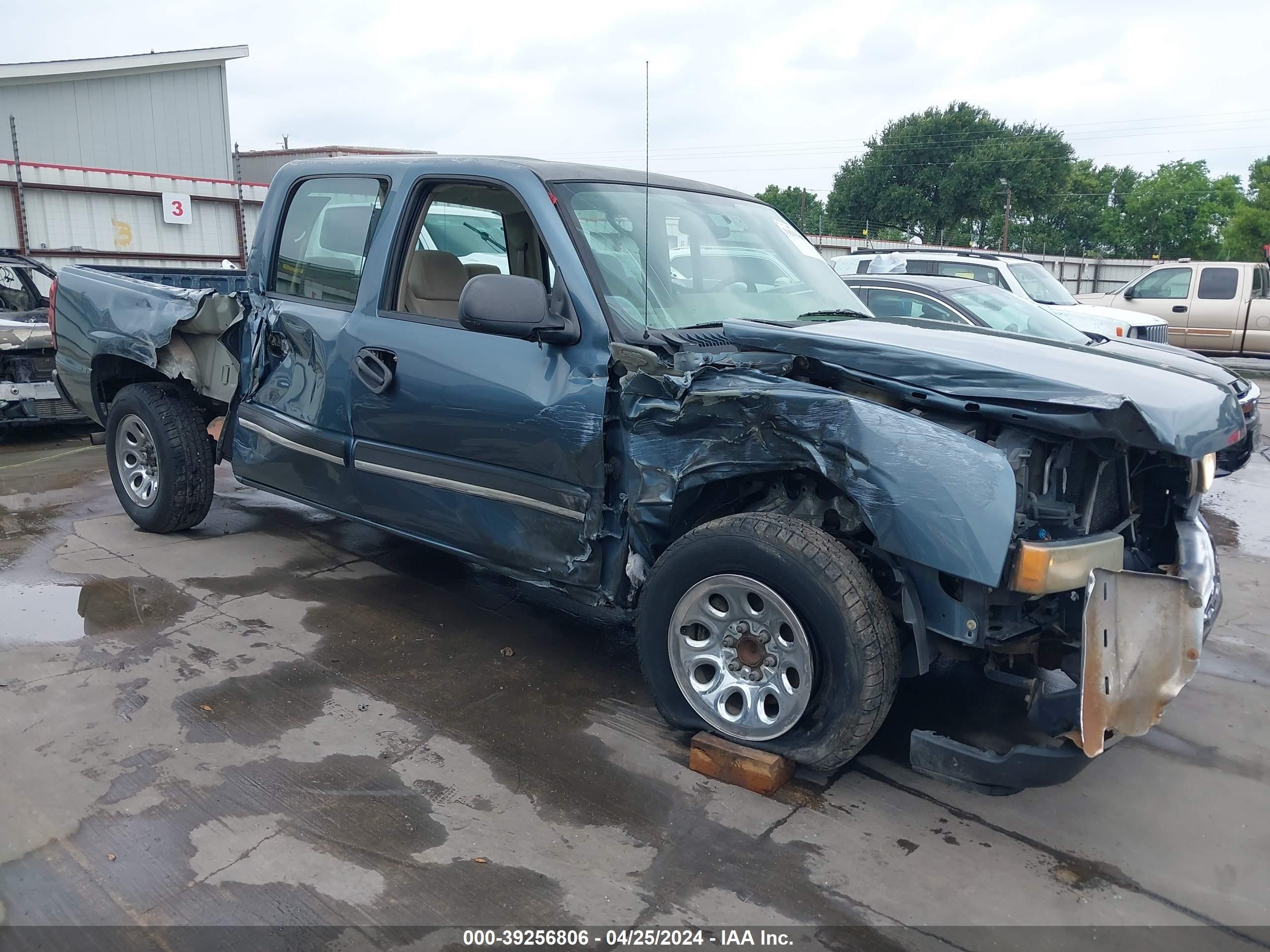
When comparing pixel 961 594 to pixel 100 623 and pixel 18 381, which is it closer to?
pixel 100 623

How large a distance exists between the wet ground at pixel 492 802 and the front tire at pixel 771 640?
0.75 feet

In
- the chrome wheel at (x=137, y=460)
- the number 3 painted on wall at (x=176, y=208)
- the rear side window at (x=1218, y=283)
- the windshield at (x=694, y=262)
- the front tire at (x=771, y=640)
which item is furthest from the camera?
the number 3 painted on wall at (x=176, y=208)

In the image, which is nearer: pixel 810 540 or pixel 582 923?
pixel 582 923

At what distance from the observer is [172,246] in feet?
54.3

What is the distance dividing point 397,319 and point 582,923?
2499 millimetres

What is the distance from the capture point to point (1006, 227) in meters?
47.0

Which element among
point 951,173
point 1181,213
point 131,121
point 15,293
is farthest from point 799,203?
point 15,293

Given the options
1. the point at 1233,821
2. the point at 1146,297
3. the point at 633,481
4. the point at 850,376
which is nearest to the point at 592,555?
the point at 633,481

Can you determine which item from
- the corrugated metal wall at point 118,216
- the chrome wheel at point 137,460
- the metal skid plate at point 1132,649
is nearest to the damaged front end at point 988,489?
the metal skid plate at point 1132,649

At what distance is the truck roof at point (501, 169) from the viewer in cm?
377

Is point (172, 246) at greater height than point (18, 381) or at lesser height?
greater

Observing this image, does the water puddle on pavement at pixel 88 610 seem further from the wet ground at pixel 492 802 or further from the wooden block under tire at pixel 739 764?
the wooden block under tire at pixel 739 764

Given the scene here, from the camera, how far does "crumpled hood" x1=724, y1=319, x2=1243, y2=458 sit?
105 inches

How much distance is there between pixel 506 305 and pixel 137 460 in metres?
3.29
